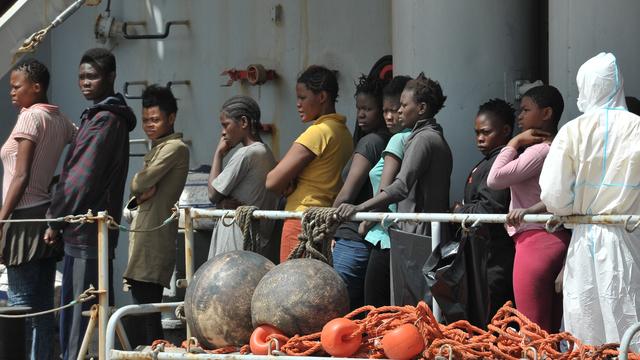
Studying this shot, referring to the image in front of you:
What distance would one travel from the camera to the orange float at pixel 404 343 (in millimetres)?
5348

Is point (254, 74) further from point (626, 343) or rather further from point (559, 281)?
point (626, 343)

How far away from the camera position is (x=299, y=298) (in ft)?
19.0

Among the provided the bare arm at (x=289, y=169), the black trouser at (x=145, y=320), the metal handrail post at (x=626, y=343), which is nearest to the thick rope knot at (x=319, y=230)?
the bare arm at (x=289, y=169)

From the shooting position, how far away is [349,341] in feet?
18.0

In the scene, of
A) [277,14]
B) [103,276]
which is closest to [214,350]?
[103,276]

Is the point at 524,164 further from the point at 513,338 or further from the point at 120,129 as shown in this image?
the point at 120,129

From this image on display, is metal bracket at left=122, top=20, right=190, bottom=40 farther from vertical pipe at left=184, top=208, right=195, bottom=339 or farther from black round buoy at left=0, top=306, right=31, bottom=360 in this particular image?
vertical pipe at left=184, top=208, right=195, bottom=339

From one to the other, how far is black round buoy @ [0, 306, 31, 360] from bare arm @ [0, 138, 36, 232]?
0.60 m

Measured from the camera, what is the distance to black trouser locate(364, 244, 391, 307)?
280 inches

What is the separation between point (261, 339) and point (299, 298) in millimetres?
257

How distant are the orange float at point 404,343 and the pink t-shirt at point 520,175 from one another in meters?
1.42

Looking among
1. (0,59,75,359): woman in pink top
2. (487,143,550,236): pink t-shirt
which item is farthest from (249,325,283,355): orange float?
(0,59,75,359): woman in pink top

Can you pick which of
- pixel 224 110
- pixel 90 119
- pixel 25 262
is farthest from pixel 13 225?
pixel 224 110

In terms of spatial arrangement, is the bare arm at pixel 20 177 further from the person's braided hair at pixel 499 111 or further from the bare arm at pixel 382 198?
the person's braided hair at pixel 499 111
